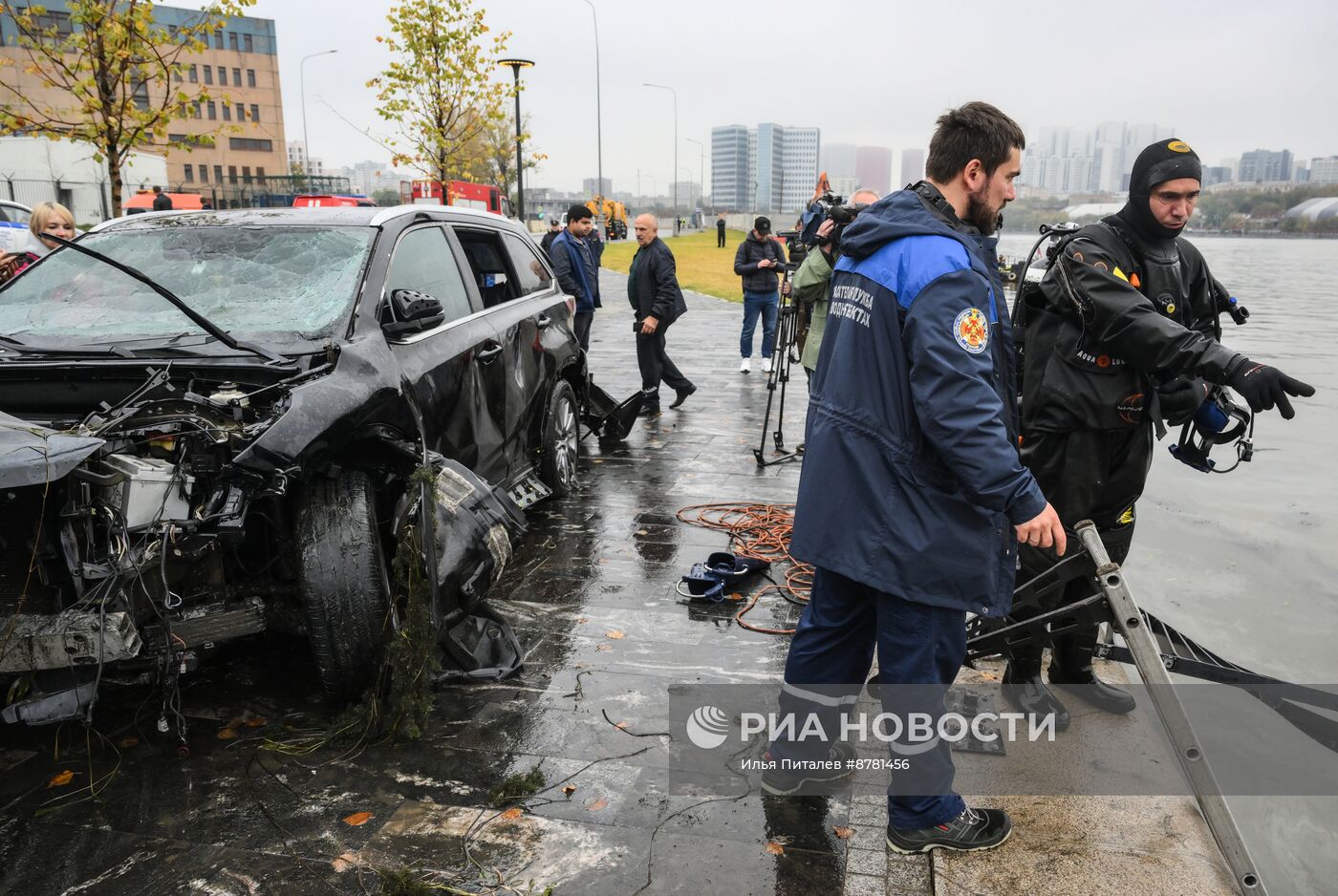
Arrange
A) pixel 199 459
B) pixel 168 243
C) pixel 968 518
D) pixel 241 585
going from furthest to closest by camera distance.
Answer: pixel 168 243 < pixel 241 585 < pixel 199 459 < pixel 968 518

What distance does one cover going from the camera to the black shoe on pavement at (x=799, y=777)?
3004mm

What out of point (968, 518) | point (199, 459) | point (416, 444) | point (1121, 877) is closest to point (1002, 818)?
point (1121, 877)

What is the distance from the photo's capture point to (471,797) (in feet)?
9.90

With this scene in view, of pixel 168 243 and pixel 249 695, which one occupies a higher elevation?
pixel 168 243

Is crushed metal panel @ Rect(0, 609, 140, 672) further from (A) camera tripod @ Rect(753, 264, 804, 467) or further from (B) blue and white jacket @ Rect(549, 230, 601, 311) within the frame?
(B) blue and white jacket @ Rect(549, 230, 601, 311)

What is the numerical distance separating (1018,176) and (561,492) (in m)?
4.18

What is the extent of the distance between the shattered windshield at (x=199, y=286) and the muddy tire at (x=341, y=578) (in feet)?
2.69

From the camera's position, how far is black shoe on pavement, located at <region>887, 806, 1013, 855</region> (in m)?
2.70

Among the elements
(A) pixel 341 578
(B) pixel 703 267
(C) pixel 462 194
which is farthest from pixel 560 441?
(B) pixel 703 267

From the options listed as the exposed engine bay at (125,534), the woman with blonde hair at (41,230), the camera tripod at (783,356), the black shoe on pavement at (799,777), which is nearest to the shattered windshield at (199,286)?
the exposed engine bay at (125,534)

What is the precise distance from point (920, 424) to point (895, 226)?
541mm

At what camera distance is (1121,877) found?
2602 mm

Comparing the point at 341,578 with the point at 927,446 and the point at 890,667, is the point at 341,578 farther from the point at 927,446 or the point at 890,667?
the point at 927,446

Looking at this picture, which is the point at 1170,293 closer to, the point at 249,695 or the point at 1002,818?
the point at 1002,818
